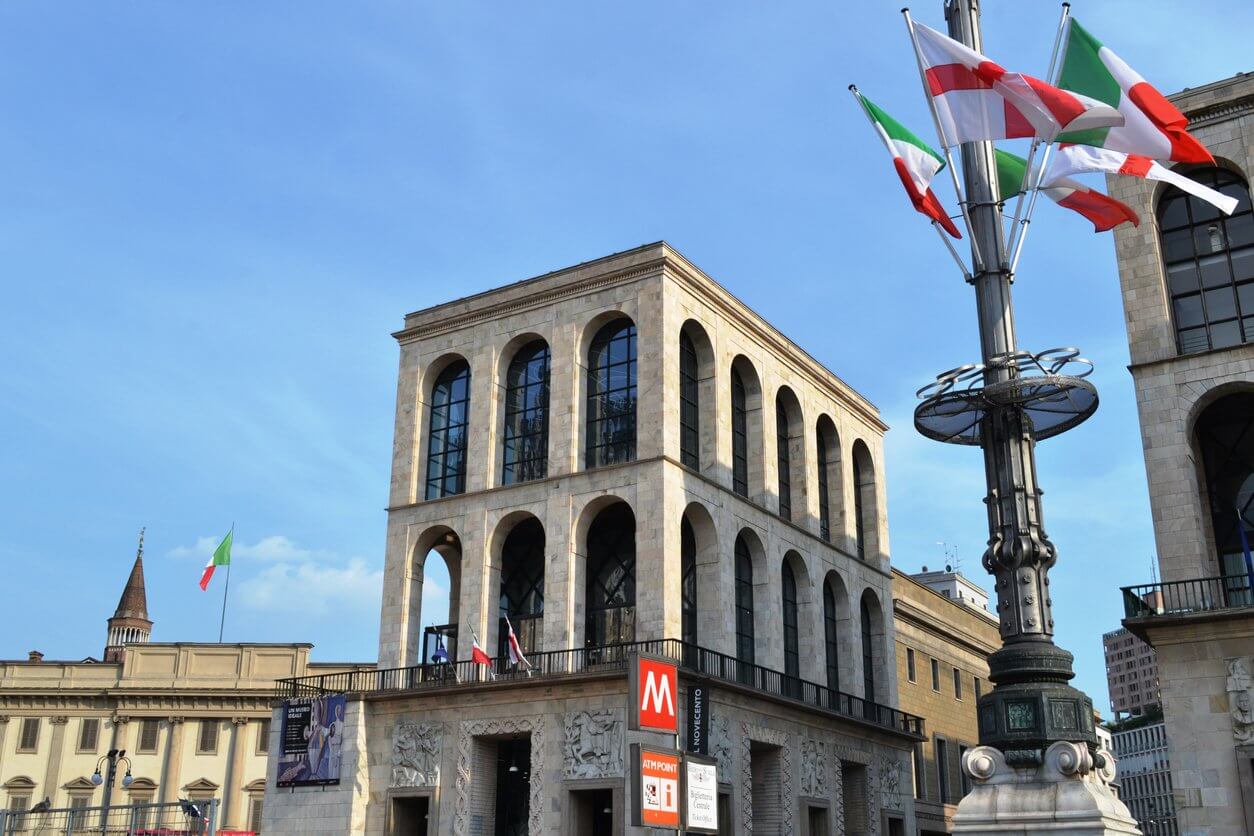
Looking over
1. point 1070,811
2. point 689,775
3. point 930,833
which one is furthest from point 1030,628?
point 930,833

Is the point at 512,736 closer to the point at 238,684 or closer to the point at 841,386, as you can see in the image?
the point at 841,386

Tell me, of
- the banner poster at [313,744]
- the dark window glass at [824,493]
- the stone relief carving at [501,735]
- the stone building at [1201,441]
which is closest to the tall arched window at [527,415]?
the stone relief carving at [501,735]

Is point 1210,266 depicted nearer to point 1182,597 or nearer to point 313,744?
point 1182,597

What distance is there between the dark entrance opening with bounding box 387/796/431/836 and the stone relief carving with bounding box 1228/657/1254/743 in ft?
76.9

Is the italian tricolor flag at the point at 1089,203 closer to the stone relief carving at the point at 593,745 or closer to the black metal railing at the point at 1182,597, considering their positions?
the black metal railing at the point at 1182,597

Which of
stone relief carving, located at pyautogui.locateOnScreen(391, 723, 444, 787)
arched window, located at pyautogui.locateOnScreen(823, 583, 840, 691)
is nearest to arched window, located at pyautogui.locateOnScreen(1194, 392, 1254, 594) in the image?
arched window, located at pyautogui.locateOnScreen(823, 583, 840, 691)

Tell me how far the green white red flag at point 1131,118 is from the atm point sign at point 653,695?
41.7ft

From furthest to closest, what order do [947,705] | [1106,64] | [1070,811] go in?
[947,705] < [1106,64] < [1070,811]

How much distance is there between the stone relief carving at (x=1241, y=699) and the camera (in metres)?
28.8

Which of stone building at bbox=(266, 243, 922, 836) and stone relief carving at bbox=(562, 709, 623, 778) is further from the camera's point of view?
stone building at bbox=(266, 243, 922, 836)

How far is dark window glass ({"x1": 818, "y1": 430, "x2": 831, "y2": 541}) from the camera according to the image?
50478 millimetres

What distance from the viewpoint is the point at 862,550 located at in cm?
5316

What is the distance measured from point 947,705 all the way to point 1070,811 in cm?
4283

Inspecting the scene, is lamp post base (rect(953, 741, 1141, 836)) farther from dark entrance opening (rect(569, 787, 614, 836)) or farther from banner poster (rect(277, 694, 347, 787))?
banner poster (rect(277, 694, 347, 787))
